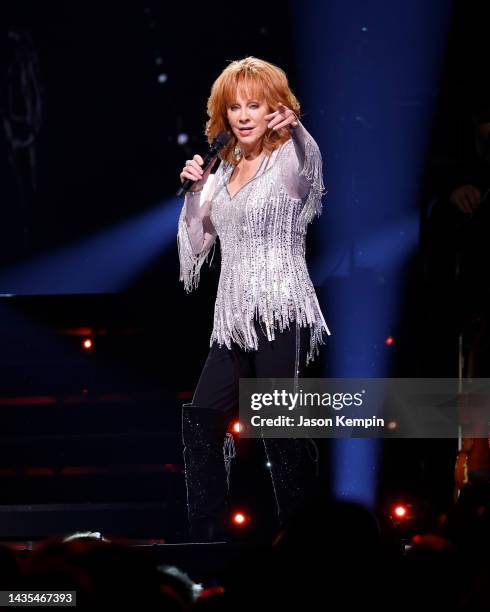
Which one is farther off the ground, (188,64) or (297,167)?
(188,64)

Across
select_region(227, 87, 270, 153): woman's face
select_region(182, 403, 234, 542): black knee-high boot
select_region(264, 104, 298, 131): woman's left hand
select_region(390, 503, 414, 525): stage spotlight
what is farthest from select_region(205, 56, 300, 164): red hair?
select_region(390, 503, 414, 525): stage spotlight

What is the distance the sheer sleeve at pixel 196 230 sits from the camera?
10.6 feet

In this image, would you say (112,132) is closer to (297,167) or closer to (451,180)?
(451,180)

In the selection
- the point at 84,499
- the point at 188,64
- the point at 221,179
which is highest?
the point at 188,64

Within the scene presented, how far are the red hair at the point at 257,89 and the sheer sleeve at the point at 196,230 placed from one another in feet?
0.63

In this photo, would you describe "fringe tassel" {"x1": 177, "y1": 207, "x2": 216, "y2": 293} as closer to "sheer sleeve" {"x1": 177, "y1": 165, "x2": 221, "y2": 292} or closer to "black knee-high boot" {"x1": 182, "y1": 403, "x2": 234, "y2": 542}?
"sheer sleeve" {"x1": 177, "y1": 165, "x2": 221, "y2": 292}

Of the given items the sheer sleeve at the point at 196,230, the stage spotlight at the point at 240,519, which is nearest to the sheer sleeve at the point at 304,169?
the sheer sleeve at the point at 196,230

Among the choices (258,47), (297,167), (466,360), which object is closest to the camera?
(297,167)

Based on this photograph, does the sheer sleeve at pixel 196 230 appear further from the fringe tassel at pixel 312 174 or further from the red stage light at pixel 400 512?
the red stage light at pixel 400 512

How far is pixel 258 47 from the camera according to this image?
16.0ft

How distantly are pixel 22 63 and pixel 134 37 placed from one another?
564 mm

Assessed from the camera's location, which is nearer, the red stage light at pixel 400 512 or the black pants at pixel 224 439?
the black pants at pixel 224 439

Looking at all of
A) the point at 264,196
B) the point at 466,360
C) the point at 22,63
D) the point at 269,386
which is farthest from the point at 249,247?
the point at 22,63

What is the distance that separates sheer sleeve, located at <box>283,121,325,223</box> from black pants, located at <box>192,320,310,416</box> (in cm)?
38
